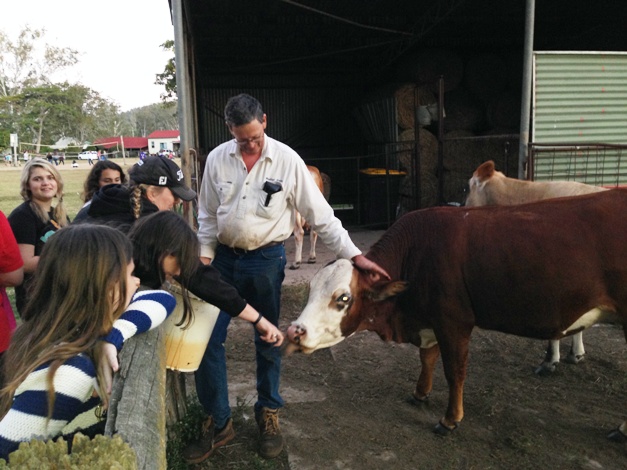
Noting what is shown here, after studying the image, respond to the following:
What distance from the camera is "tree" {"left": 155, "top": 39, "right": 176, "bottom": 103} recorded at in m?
19.7

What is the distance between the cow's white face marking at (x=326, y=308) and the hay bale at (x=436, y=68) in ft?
26.2

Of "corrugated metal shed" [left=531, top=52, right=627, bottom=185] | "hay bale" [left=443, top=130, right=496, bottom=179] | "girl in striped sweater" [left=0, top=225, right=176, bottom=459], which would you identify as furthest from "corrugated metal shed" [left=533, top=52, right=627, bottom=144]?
"girl in striped sweater" [left=0, top=225, right=176, bottom=459]

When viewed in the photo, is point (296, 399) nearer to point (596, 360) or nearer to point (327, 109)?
point (596, 360)

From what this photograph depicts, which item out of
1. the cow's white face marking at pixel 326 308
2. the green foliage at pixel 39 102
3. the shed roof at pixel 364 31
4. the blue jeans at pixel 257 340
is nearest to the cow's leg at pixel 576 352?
the cow's white face marking at pixel 326 308

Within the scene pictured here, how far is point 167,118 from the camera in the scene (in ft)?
364

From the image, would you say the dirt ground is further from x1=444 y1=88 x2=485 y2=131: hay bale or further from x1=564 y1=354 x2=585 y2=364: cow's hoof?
x1=444 y1=88 x2=485 y2=131: hay bale

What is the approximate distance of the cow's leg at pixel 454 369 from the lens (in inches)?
130

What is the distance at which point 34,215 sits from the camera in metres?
3.36

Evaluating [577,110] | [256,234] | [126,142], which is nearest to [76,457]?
[256,234]

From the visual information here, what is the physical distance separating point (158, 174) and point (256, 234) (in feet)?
2.08

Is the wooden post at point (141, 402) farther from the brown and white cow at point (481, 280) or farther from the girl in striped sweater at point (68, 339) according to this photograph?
the brown and white cow at point (481, 280)

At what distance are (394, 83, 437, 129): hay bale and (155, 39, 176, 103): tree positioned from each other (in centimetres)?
1115

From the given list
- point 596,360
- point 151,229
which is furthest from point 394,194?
point 151,229

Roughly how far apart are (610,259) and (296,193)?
181 cm
